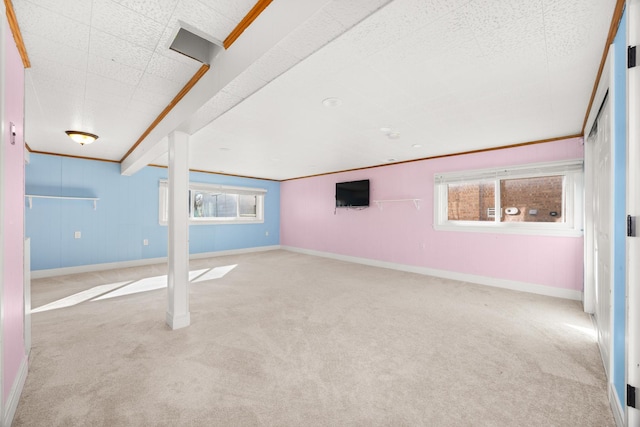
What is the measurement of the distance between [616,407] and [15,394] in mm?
3494

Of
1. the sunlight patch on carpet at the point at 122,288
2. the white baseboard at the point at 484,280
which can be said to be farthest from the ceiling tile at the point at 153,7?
the white baseboard at the point at 484,280

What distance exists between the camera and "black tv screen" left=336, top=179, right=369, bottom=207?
5972 mm

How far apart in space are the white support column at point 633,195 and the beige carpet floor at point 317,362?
0.55 m

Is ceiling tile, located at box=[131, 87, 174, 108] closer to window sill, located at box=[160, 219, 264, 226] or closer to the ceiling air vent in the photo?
the ceiling air vent

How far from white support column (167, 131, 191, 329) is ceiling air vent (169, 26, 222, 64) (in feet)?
3.79

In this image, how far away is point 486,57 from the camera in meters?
1.82

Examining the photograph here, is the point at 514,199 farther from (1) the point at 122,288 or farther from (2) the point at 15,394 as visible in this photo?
(1) the point at 122,288

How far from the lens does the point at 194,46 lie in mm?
1783

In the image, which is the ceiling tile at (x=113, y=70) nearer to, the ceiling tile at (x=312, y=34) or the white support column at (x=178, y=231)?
the white support column at (x=178, y=231)

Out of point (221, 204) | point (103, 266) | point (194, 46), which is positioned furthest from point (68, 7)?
point (221, 204)

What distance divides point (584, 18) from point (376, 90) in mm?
1281

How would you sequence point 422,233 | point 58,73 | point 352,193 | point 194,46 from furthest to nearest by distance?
point 352,193, point 422,233, point 58,73, point 194,46

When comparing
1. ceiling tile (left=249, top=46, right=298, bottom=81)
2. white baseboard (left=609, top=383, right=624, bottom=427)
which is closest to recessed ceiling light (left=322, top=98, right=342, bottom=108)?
ceiling tile (left=249, top=46, right=298, bottom=81)

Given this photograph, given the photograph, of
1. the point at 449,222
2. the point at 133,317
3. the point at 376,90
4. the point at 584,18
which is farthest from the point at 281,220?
the point at 584,18
